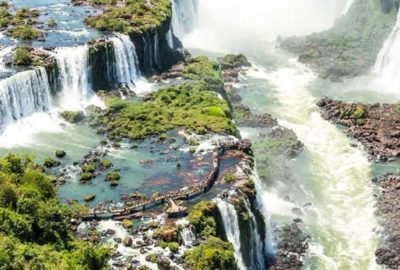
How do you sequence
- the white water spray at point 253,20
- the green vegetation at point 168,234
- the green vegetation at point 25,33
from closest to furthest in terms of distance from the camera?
the green vegetation at point 168,234 → the green vegetation at point 25,33 → the white water spray at point 253,20

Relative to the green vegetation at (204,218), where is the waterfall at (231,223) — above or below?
below

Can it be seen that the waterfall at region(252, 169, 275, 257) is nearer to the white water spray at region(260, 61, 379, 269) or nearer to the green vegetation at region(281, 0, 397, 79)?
the white water spray at region(260, 61, 379, 269)

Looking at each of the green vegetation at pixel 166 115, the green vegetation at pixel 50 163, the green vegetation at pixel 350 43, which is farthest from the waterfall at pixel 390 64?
the green vegetation at pixel 50 163

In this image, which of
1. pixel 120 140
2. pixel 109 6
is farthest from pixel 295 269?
pixel 109 6

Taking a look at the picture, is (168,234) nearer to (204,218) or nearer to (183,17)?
(204,218)

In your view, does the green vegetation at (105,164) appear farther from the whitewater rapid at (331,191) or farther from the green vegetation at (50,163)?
the whitewater rapid at (331,191)

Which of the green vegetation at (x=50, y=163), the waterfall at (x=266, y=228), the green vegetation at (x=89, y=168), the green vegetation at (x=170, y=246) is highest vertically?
the green vegetation at (x=50, y=163)
